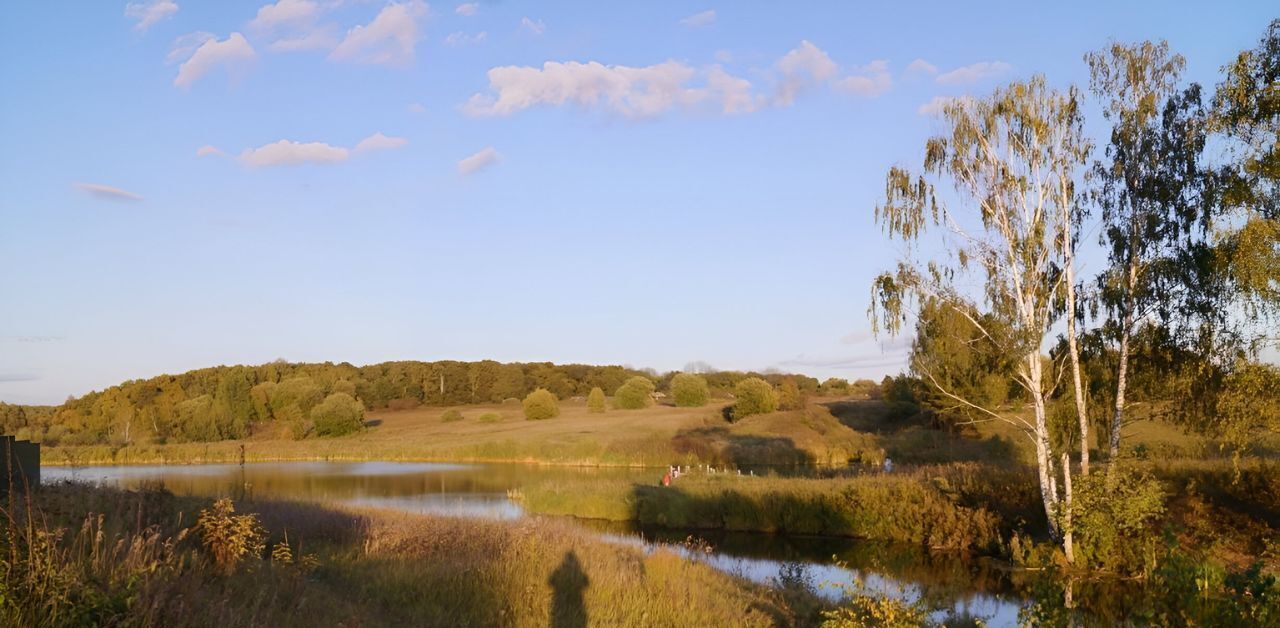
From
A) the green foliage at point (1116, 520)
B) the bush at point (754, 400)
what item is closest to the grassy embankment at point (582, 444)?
the bush at point (754, 400)

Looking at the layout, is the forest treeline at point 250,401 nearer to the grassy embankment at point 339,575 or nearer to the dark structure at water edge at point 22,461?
the dark structure at water edge at point 22,461

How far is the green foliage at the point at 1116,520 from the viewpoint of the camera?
66.4 ft

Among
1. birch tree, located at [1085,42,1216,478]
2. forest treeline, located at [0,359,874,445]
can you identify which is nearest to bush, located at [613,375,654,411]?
forest treeline, located at [0,359,874,445]

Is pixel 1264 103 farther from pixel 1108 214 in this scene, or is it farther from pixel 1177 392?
pixel 1177 392

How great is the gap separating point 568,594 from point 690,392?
8286cm

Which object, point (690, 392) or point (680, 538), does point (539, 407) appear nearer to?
point (690, 392)

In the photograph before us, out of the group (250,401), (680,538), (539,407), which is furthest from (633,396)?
(680,538)

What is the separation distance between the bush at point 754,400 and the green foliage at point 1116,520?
158ft

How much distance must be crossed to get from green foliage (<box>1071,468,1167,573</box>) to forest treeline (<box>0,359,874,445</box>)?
6251cm

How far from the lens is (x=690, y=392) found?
9569 centimetres

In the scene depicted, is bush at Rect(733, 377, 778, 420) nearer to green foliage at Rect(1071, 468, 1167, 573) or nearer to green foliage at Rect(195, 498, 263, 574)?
green foliage at Rect(1071, 468, 1167, 573)

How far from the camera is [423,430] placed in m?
83.6

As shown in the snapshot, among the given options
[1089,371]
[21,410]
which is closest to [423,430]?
[21,410]

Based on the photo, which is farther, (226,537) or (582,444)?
(582,444)
